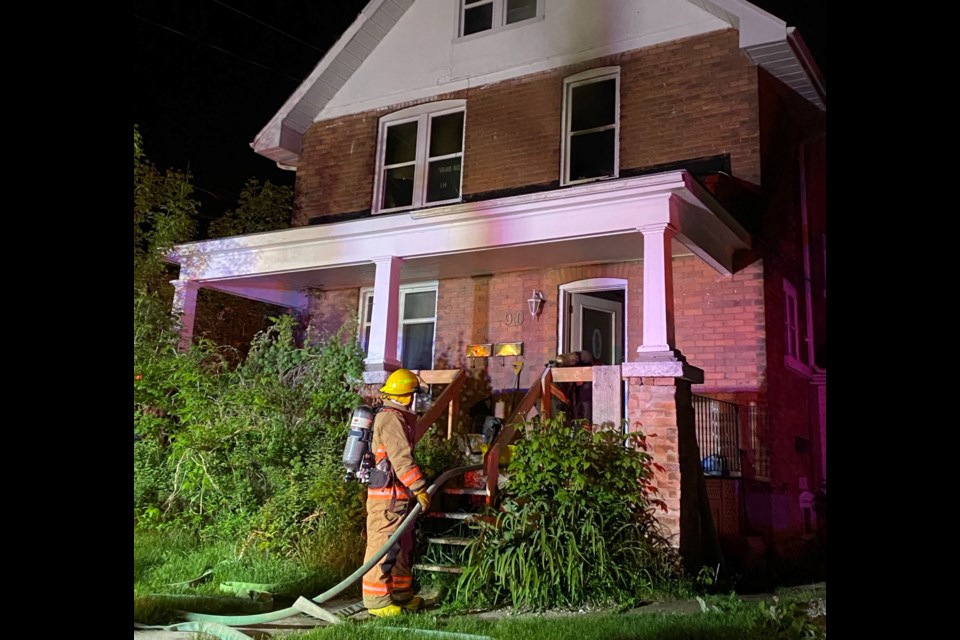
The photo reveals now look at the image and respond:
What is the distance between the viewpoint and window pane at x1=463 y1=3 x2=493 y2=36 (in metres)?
11.2

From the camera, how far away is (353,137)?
39.5 feet

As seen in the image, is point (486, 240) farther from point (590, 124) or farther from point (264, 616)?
point (264, 616)

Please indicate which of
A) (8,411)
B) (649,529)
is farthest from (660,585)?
(8,411)

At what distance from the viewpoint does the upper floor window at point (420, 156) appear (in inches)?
442

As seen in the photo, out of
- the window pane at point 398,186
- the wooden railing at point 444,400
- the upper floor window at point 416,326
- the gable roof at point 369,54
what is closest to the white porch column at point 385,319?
the wooden railing at point 444,400

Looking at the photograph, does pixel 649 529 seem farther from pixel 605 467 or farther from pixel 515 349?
pixel 515 349

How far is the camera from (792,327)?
32.0ft

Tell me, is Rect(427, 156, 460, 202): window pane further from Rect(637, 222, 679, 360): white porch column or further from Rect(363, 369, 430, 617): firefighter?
Rect(363, 369, 430, 617): firefighter

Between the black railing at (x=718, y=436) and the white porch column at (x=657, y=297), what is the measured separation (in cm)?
158

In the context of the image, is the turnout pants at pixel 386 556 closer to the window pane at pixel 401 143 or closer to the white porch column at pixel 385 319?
the white porch column at pixel 385 319

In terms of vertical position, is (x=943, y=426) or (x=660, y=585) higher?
(x=943, y=426)

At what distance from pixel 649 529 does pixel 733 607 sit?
119 centimetres

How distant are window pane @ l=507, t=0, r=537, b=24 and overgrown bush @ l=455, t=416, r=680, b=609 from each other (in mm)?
6941

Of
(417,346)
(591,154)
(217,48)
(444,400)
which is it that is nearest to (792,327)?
(591,154)
